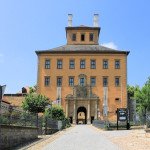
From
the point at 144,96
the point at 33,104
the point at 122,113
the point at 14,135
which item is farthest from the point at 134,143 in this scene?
the point at 144,96

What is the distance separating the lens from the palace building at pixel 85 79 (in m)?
52.5

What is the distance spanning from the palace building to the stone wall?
120 ft

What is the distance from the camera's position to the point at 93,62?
5450 cm

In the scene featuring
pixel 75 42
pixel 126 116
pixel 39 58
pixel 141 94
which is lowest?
pixel 126 116

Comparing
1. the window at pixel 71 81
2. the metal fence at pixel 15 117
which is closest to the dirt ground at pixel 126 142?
the metal fence at pixel 15 117

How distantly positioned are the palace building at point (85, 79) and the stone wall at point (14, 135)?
120ft

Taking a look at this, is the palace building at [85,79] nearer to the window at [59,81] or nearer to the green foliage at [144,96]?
the window at [59,81]

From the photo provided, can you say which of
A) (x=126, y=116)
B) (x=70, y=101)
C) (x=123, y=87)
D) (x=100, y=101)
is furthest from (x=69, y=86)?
(x=126, y=116)

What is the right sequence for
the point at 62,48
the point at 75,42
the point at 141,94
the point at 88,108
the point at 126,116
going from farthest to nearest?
the point at 75,42 < the point at 62,48 < the point at 88,108 < the point at 141,94 < the point at 126,116

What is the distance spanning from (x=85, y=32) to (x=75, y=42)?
10.9 ft

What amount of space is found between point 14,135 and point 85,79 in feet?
136

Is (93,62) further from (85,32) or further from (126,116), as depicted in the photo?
(126,116)

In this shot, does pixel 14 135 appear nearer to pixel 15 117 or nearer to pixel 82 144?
pixel 15 117

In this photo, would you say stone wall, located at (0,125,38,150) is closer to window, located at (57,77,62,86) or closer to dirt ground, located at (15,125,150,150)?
dirt ground, located at (15,125,150,150)
